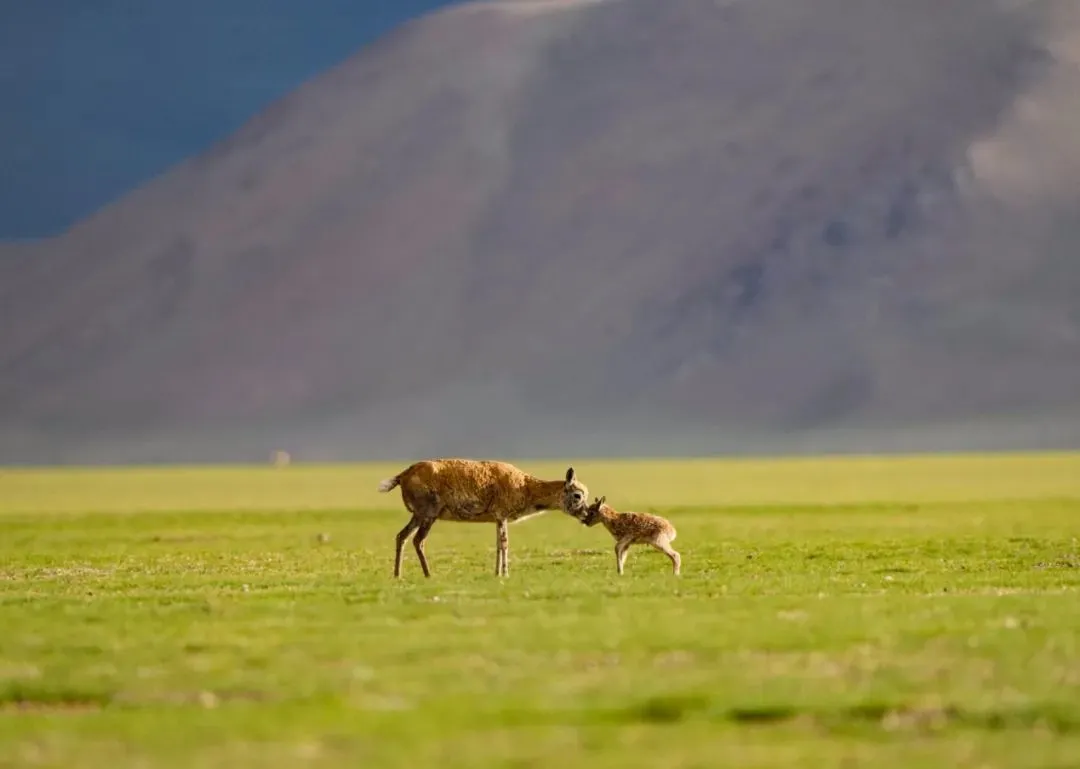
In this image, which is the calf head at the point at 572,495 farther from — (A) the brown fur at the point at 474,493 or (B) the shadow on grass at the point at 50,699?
(B) the shadow on grass at the point at 50,699

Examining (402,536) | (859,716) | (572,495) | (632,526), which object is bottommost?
(859,716)

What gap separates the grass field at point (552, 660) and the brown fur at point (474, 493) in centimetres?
109

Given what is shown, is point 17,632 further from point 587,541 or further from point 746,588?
point 587,541

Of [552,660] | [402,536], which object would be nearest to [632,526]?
[402,536]

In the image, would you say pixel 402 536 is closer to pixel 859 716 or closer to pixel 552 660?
pixel 552 660

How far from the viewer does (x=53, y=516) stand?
7206 cm

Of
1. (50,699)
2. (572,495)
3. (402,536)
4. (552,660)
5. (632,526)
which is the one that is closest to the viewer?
(50,699)

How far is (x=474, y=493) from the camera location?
2906 centimetres

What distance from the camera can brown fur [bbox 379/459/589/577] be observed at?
2905cm

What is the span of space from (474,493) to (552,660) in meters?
10.7

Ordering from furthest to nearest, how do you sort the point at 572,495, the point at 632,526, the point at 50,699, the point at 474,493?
1. the point at 632,526
2. the point at 572,495
3. the point at 474,493
4. the point at 50,699

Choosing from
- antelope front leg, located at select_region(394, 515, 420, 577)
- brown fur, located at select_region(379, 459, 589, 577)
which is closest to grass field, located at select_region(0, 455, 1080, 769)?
antelope front leg, located at select_region(394, 515, 420, 577)

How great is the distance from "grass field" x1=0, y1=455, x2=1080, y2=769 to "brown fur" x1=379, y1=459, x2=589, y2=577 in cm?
109

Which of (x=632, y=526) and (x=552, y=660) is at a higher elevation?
(x=632, y=526)
